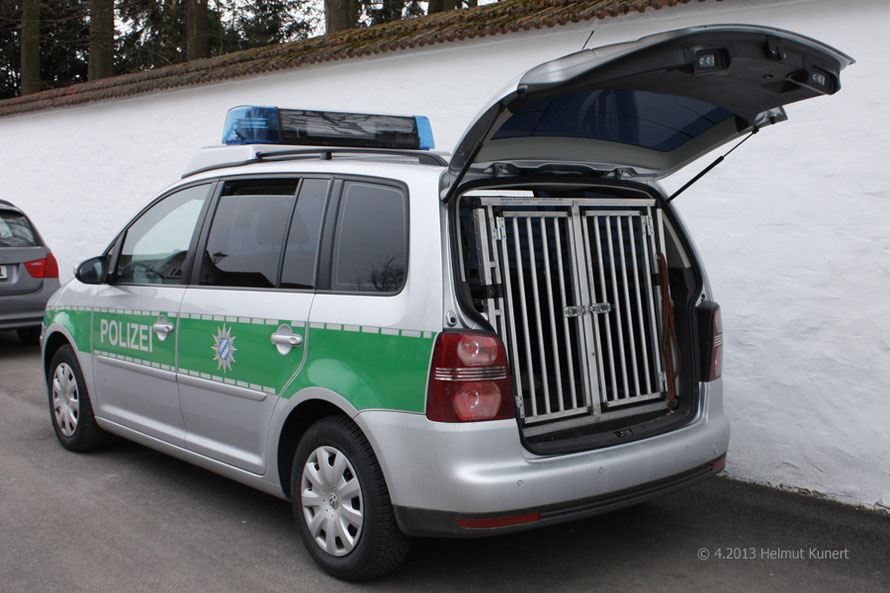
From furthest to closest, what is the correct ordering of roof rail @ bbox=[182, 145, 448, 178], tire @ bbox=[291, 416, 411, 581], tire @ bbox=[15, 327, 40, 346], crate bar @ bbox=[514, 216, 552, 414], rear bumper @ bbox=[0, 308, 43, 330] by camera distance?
1. tire @ bbox=[15, 327, 40, 346]
2. rear bumper @ bbox=[0, 308, 43, 330]
3. roof rail @ bbox=[182, 145, 448, 178]
4. crate bar @ bbox=[514, 216, 552, 414]
5. tire @ bbox=[291, 416, 411, 581]

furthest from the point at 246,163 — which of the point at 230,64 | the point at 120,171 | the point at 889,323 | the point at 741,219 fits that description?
the point at 120,171

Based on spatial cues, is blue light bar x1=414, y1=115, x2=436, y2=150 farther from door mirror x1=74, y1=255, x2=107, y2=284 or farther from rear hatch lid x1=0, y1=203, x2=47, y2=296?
rear hatch lid x1=0, y1=203, x2=47, y2=296

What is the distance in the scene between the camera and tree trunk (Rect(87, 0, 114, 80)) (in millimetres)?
17453

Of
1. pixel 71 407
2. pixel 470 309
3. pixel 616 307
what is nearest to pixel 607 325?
pixel 616 307

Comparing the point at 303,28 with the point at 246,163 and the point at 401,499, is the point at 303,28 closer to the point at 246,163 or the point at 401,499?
the point at 246,163

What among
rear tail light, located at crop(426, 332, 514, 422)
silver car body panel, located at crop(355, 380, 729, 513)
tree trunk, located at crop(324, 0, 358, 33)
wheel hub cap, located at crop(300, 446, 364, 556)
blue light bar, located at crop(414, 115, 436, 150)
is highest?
tree trunk, located at crop(324, 0, 358, 33)

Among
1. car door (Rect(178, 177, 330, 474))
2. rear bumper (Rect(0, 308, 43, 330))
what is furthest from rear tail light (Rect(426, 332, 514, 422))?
rear bumper (Rect(0, 308, 43, 330))

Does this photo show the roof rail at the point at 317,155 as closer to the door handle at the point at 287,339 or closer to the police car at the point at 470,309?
the police car at the point at 470,309

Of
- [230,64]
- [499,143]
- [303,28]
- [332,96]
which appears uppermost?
[303,28]

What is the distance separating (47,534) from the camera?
407 centimetres

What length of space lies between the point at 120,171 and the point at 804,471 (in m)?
8.97

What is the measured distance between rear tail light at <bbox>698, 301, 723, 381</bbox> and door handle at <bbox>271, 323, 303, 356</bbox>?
1792mm

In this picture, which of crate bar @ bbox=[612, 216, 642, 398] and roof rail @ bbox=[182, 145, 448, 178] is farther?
roof rail @ bbox=[182, 145, 448, 178]

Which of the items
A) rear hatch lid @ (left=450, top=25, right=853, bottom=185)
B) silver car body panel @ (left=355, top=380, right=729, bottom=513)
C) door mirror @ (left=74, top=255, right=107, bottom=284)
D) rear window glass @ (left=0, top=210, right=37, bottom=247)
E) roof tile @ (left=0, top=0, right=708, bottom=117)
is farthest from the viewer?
rear window glass @ (left=0, top=210, right=37, bottom=247)
